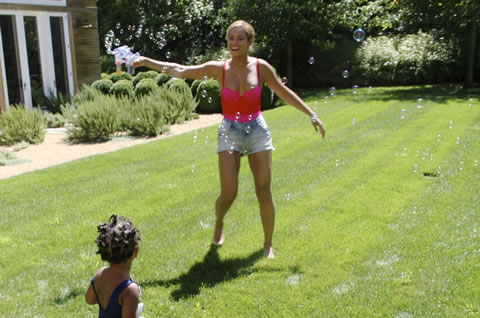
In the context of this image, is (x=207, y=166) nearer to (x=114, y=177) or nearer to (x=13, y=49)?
(x=114, y=177)

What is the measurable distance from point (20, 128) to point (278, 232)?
7862 mm

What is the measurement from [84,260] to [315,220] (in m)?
2.33

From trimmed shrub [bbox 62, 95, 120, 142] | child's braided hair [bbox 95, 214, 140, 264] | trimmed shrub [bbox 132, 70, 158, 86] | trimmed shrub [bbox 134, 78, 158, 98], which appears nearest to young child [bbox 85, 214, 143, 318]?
child's braided hair [bbox 95, 214, 140, 264]

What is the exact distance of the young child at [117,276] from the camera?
2.56m

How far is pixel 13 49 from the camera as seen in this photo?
13.8 metres

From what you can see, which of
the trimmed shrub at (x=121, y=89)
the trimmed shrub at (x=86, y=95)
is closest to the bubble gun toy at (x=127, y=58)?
the trimmed shrub at (x=86, y=95)

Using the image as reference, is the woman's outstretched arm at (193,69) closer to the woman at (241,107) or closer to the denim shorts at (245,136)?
the woman at (241,107)

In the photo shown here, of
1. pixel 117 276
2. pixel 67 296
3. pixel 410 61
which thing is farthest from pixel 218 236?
pixel 410 61

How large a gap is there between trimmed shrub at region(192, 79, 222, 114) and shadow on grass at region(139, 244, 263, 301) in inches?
430

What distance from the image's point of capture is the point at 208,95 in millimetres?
15336

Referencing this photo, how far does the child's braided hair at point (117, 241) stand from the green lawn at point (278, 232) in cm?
105

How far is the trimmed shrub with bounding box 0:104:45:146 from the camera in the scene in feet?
35.5

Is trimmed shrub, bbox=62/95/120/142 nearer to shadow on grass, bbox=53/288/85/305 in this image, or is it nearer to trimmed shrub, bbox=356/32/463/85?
shadow on grass, bbox=53/288/85/305

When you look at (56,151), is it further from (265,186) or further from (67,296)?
(265,186)
